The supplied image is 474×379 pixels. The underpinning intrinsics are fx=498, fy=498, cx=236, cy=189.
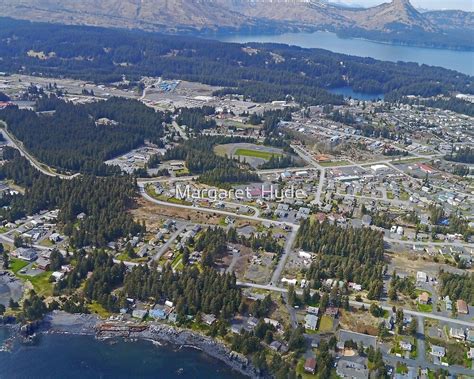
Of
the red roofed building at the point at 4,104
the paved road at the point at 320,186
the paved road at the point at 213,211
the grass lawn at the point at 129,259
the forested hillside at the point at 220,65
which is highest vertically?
the forested hillside at the point at 220,65

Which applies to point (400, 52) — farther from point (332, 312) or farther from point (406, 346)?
point (406, 346)

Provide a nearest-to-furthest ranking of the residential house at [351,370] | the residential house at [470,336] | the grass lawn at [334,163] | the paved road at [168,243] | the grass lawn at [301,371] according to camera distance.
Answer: the residential house at [351,370]
the grass lawn at [301,371]
the residential house at [470,336]
the paved road at [168,243]
the grass lawn at [334,163]

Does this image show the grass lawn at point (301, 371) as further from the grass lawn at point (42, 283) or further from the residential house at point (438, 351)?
the grass lawn at point (42, 283)

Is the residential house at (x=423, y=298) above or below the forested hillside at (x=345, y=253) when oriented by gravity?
below

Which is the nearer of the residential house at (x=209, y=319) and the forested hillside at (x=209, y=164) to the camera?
the residential house at (x=209, y=319)

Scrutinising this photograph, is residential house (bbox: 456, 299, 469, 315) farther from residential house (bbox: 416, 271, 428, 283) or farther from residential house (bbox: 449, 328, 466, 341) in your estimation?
residential house (bbox: 416, 271, 428, 283)

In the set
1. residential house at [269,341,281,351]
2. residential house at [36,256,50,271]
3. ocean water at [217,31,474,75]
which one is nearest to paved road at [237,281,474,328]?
residential house at [269,341,281,351]

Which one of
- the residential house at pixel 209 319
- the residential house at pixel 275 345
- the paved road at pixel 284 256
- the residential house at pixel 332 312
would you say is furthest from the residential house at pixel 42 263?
the residential house at pixel 332 312
